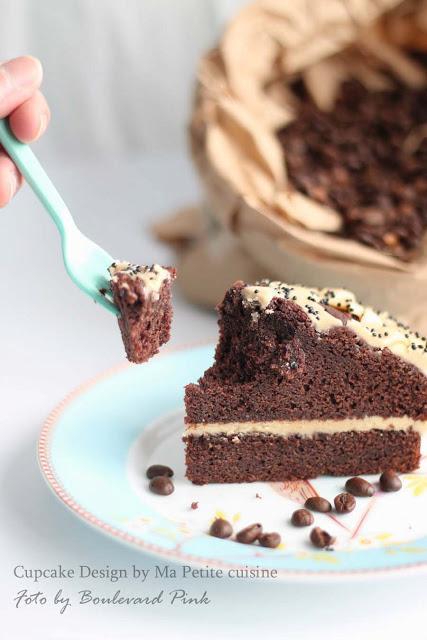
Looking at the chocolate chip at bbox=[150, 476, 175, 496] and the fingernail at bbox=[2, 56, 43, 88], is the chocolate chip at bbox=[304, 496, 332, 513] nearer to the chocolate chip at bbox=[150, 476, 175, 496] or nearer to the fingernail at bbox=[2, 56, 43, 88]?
the chocolate chip at bbox=[150, 476, 175, 496]

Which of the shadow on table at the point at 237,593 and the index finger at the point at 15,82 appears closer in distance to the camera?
the shadow on table at the point at 237,593

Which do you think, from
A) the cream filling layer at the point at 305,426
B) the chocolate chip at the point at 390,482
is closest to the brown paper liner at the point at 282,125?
the cream filling layer at the point at 305,426

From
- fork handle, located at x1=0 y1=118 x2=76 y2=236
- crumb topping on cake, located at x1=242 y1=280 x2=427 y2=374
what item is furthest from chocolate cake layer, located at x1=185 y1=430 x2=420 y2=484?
fork handle, located at x1=0 y1=118 x2=76 y2=236

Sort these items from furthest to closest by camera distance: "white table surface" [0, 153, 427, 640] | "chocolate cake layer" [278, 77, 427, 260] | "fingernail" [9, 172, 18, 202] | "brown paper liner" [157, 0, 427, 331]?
"chocolate cake layer" [278, 77, 427, 260], "brown paper liner" [157, 0, 427, 331], "fingernail" [9, 172, 18, 202], "white table surface" [0, 153, 427, 640]

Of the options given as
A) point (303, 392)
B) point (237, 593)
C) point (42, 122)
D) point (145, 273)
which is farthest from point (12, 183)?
point (237, 593)

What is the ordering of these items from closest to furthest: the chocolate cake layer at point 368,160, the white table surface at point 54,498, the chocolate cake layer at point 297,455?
the white table surface at point 54,498 → the chocolate cake layer at point 297,455 → the chocolate cake layer at point 368,160

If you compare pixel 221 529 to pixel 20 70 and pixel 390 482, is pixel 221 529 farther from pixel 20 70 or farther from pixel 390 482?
pixel 20 70

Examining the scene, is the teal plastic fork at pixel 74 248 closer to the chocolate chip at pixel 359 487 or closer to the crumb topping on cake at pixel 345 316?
the crumb topping on cake at pixel 345 316

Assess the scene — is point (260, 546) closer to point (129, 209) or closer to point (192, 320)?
point (192, 320)
